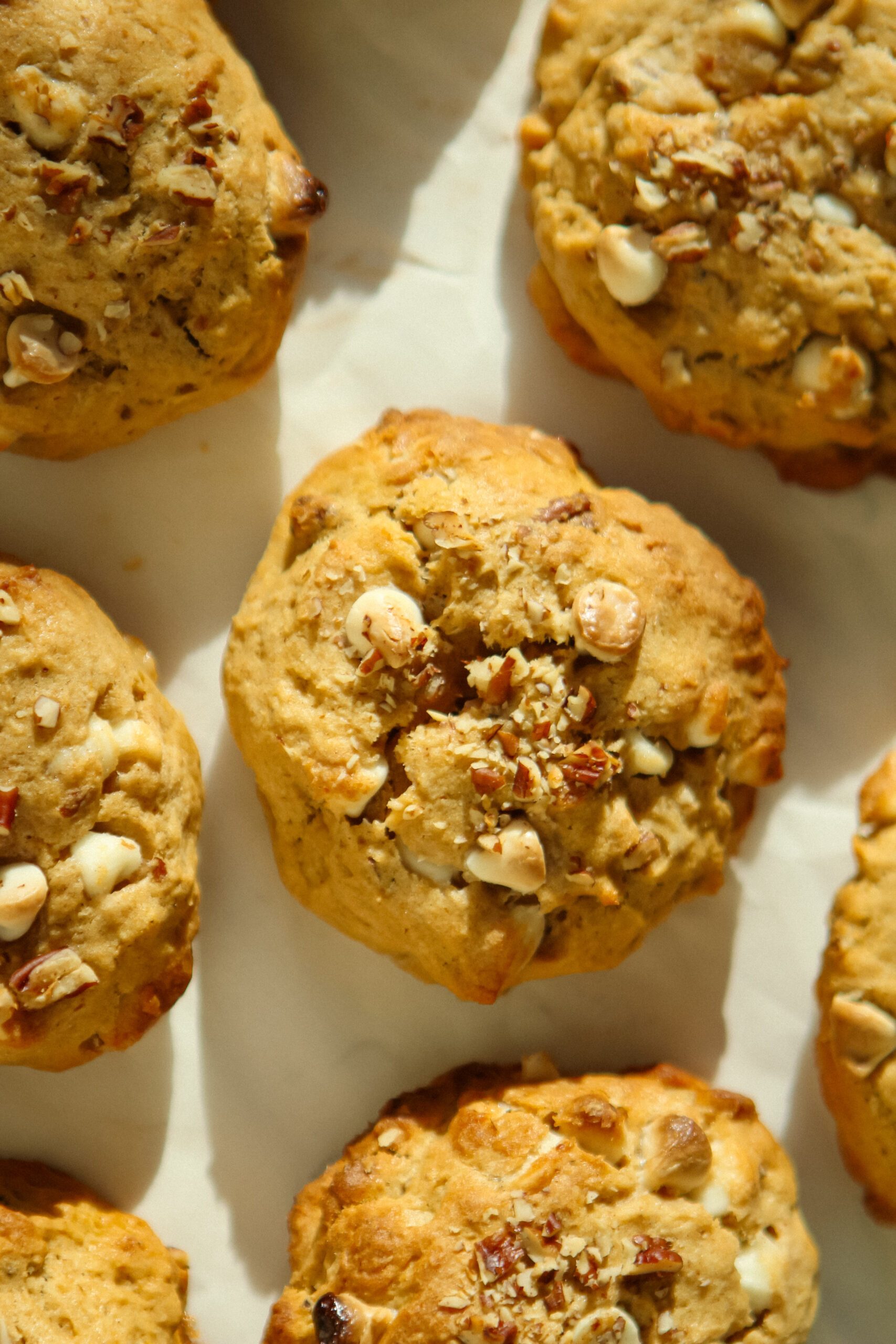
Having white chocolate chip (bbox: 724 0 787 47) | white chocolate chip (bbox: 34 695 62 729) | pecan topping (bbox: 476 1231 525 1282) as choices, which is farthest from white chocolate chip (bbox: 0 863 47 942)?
white chocolate chip (bbox: 724 0 787 47)

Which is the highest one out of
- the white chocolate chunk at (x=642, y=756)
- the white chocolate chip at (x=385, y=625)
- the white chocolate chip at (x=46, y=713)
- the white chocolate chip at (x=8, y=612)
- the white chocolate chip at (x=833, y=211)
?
the white chocolate chip at (x=833, y=211)

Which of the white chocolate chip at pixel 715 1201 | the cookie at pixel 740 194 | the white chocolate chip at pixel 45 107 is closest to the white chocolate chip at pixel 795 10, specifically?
the cookie at pixel 740 194

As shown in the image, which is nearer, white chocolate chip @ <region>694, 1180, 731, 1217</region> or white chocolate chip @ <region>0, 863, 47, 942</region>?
white chocolate chip @ <region>0, 863, 47, 942</region>

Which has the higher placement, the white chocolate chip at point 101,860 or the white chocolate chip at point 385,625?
the white chocolate chip at point 385,625

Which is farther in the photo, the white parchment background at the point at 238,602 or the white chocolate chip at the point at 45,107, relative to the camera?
the white parchment background at the point at 238,602

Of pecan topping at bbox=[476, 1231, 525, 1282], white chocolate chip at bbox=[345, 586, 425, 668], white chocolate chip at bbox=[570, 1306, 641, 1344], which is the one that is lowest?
white chocolate chip at bbox=[570, 1306, 641, 1344]

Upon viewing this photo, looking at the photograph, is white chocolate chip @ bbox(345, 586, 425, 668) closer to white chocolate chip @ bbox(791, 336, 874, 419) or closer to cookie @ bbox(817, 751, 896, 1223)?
white chocolate chip @ bbox(791, 336, 874, 419)

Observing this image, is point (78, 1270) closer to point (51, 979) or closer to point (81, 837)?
point (51, 979)

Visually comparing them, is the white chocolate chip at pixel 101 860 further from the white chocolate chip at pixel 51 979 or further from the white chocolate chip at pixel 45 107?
the white chocolate chip at pixel 45 107
